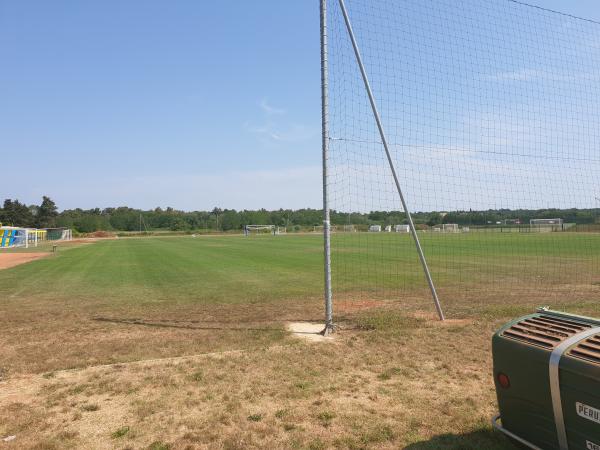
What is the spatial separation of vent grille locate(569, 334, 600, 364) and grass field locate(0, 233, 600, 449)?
4.55 feet

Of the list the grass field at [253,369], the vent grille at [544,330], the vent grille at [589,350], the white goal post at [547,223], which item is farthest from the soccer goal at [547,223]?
the vent grille at [589,350]

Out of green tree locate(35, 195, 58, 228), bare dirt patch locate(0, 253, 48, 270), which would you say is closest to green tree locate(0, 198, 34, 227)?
Result: green tree locate(35, 195, 58, 228)

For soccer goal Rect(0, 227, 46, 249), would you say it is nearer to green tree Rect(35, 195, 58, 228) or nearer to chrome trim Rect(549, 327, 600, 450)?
chrome trim Rect(549, 327, 600, 450)

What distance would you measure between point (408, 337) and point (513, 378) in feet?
13.2

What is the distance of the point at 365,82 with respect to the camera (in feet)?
23.5

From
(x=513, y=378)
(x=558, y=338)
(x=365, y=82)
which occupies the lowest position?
(x=513, y=378)

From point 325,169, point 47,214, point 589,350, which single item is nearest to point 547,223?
point 325,169

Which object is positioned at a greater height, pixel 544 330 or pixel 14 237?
pixel 14 237

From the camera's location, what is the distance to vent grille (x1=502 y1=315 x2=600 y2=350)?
2.62 meters

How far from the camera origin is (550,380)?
248 centimetres

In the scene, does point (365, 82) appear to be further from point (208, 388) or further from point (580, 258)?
point (580, 258)

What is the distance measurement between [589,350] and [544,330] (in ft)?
1.27

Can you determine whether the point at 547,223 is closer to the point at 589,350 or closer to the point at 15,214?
the point at 589,350

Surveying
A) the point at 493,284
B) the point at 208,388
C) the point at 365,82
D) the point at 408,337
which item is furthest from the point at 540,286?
the point at 208,388
